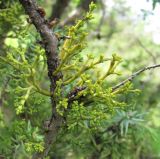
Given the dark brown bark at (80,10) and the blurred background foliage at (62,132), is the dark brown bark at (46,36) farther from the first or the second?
the dark brown bark at (80,10)

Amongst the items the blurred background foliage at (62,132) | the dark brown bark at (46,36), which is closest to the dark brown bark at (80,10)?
the blurred background foliage at (62,132)

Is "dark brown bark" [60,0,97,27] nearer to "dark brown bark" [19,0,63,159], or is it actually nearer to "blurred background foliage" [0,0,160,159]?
"blurred background foliage" [0,0,160,159]

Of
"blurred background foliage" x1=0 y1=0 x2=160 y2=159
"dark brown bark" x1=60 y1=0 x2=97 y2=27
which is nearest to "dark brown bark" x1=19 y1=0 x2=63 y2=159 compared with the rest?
"blurred background foliage" x1=0 y1=0 x2=160 y2=159

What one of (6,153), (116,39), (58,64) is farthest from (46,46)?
(116,39)

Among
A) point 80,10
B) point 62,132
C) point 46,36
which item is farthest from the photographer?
point 80,10

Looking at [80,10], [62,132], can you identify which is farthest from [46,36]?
[80,10]

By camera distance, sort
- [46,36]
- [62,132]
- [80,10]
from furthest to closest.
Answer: [80,10] < [62,132] < [46,36]

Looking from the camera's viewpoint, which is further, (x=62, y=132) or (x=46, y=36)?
(x=62, y=132)

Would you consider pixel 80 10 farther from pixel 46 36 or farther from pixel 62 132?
pixel 46 36

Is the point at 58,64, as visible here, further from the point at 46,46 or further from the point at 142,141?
the point at 142,141

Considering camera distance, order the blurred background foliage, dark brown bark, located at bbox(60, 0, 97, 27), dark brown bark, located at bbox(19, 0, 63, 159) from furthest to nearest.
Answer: dark brown bark, located at bbox(60, 0, 97, 27) < the blurred background foliage < dark brown bark, located at bbox(19, 0, 63, 159)

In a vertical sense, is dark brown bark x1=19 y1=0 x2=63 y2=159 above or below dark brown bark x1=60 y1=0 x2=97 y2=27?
below
